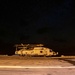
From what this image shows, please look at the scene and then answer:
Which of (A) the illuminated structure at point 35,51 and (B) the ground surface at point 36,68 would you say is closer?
(B) the ground surface at point 36,68

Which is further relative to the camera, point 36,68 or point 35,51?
point 35,51

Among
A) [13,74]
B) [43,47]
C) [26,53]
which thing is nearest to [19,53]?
[26,53]

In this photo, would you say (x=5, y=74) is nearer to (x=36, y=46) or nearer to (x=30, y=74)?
(x=30, y=74)

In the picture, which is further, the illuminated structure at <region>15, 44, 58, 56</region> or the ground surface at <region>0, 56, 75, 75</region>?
the illuminated structure at <region>15, 44, 58, 56</region>

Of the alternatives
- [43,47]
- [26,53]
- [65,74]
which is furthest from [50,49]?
[65,74]

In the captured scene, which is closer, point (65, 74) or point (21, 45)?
point (65, 74)

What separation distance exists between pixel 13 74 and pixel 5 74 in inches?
16.2

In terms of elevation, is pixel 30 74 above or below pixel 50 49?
below

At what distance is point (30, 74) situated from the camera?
38.2 feet

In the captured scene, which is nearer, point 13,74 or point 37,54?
point 13,74

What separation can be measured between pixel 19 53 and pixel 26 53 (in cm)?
155

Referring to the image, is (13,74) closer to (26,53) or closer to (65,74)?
(65,74)

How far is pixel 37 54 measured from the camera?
1783 inches

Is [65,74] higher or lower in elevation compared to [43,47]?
lower
